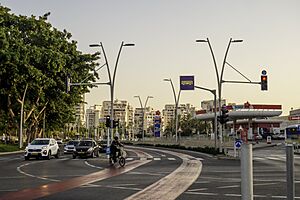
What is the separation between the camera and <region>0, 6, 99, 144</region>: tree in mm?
46625

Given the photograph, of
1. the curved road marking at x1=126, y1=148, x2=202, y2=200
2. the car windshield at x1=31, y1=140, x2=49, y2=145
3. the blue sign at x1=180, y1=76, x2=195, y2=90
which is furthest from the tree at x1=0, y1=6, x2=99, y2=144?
the curved road marking at x1=126, y1=148, x2=202, y2=200

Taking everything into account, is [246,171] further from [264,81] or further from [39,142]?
[39,142]

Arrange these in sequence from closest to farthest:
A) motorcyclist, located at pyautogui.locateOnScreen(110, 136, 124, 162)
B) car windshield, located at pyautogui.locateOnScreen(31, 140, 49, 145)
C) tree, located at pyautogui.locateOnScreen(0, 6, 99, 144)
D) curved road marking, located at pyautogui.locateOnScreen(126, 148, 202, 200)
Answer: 1. curved road marking, located at pyautogui.locateOnScreen(126, 148, 202, 200)
2. motorcyclist, located at pyautogui.locateOnScreen(110, 136, 124, 162)
3. car windshield, located at pyautogui.locateOnScreen(31, 140, 49, 145)
4. tree, located at pyautogui.locateOnScreen(0, 6, 99, 144)

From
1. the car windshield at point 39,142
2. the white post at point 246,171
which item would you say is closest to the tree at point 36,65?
the car windshield at point 39,142

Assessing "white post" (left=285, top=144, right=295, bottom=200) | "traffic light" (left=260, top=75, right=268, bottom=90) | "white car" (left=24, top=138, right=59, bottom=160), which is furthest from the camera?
"white car" (left=24, top=138, right=59, bottom=160)

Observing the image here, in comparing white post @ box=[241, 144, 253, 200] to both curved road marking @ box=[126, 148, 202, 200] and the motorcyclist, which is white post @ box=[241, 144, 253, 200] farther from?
the motorcyclist

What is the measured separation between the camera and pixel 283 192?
13578mm

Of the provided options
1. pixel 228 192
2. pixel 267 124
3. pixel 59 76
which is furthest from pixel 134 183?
pixel 267 124

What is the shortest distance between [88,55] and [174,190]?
43410 mm

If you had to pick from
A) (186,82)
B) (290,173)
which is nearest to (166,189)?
(290,173)

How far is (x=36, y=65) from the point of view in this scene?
50156 millimetres

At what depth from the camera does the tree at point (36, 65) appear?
46625 mm

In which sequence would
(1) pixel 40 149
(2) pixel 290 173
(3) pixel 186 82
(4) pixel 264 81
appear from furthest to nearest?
(3) pixel 186 82 < (1) pixel 40 149 < (4) pixel 264 81 < (2) pixel 290 173

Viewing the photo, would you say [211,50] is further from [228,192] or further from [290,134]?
[228,192]
